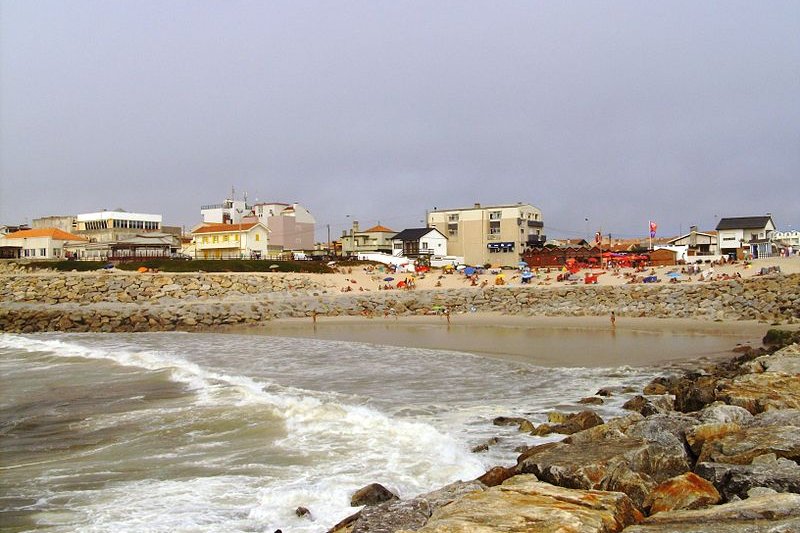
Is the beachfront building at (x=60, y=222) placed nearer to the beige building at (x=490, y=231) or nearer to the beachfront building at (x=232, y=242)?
the beachfront building at (x=232, y=242)

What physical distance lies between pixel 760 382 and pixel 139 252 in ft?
206

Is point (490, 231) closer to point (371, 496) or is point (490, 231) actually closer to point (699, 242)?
point (699, 242)

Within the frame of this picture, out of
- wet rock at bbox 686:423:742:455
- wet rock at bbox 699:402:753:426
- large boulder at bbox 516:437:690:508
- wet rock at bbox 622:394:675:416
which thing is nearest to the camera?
large boulder at bbox 516:437:690:508

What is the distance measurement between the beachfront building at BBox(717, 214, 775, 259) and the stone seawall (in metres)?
26.8

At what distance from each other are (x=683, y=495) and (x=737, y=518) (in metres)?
0.96

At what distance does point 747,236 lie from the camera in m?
62.9

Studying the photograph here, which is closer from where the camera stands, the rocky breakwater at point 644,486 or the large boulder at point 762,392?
the rocky breakwater at point 644,486

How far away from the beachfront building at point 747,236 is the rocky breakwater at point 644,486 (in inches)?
2305

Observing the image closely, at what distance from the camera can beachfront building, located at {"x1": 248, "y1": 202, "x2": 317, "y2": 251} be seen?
8544cm

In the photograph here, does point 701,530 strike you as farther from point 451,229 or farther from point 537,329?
point 451,229

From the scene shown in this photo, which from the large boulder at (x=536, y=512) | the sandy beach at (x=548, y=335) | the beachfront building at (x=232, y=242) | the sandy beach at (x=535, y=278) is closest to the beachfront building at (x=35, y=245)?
the beachfront building at (x=232, y=242)

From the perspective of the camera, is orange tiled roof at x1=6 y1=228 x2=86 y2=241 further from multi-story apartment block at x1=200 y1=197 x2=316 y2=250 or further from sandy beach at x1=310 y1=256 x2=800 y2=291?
sandy beach at x1=310 y1=256 x2=800 y2=291

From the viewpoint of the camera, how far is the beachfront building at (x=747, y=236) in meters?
61.2

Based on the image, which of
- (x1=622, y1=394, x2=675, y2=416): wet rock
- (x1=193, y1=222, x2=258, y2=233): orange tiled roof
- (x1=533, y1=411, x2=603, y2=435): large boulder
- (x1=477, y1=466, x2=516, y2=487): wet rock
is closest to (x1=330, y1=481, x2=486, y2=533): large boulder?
(x1=477, y1=466, x2=516, y2=487): wet rock
